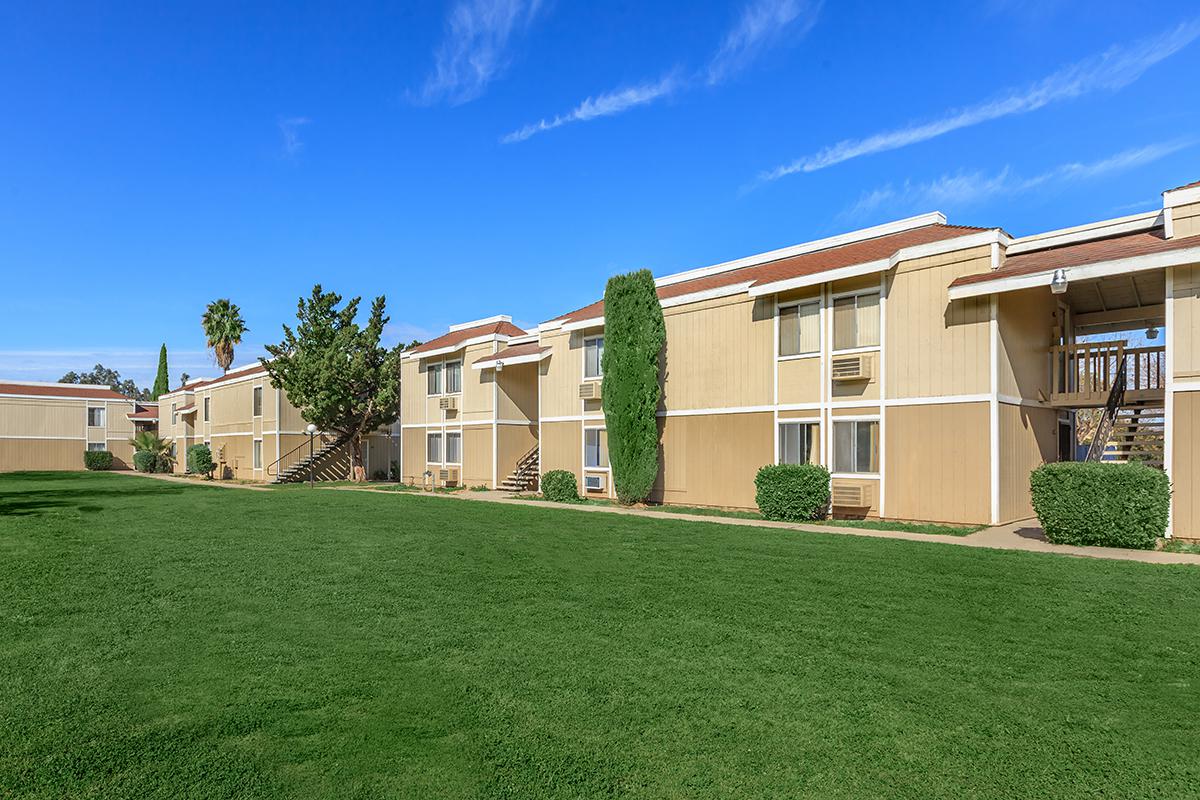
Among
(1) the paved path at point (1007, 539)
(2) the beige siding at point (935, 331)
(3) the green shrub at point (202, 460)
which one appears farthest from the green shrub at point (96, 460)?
(2) the beige siding at point (935, 331)

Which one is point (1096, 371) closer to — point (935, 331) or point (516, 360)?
point (935, 331)

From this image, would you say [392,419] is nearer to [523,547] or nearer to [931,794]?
[523,547]

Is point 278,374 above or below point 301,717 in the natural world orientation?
above

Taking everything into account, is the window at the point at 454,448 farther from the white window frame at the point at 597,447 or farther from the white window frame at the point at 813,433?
the white window frame at the point at 813,433

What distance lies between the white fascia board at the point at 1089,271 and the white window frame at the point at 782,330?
3.11 meters

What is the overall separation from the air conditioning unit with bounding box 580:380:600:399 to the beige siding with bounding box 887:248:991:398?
897 cm

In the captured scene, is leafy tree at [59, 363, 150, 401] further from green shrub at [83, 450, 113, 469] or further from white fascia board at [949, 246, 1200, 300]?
white fascia board at [949, 246, 1200, 300]

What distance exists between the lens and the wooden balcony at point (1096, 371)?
15852 millimetres

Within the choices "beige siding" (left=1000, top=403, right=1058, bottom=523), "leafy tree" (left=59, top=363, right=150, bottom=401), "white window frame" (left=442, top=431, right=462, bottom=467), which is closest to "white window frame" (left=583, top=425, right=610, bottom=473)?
"white window frame" (left=442, top=431, right=462, bottom=467)

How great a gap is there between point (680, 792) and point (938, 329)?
13.3 m

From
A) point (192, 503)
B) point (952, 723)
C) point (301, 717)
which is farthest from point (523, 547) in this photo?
point (192, 503)

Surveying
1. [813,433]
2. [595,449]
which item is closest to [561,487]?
[595,449]

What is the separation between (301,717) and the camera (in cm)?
460

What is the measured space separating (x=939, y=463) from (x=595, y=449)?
405 inches
